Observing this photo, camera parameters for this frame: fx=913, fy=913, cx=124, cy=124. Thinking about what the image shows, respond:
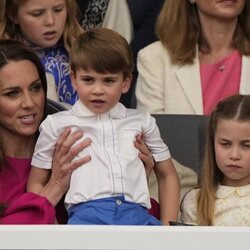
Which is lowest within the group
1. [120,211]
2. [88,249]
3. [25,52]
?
[120,211]

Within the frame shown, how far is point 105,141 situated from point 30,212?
0.27m

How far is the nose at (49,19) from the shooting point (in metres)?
3.11

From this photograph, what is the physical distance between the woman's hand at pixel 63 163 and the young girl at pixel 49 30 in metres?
0.68

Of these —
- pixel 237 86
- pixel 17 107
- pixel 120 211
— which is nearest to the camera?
pixel 120 211

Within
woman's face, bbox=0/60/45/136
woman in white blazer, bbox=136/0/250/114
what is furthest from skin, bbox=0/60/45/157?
woman in white blazer, bbox=136/0/250/114

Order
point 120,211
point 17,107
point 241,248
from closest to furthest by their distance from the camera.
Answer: point 241,248, point 120,211, point 17,107

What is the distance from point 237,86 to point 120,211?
100 centimetres

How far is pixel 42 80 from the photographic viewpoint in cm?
256

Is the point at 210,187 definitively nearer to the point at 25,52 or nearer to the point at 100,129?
the point at 100,129

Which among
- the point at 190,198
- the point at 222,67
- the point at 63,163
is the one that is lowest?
the point at 190,198

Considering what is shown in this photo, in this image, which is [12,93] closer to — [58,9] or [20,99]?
[20,99]

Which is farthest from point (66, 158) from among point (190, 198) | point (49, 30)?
point (49, 30)

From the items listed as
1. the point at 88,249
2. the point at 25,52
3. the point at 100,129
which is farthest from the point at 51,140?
the point at 88,249

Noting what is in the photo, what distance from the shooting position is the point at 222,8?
3191 millimetres
